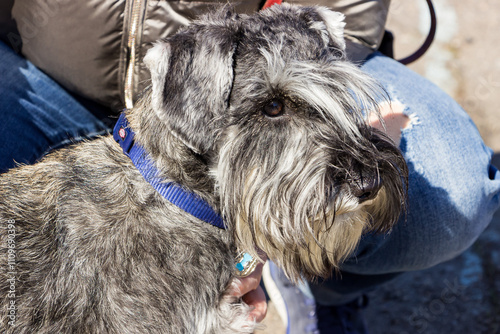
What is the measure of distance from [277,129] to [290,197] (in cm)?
29

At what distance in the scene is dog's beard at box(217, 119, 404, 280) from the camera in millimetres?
1905

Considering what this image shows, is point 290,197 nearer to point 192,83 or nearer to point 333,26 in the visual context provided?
point 192,83

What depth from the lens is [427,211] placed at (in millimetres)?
2744

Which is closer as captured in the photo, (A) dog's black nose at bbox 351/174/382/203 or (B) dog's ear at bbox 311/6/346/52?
(A) dog's black nose at bbox 351/174/382/203

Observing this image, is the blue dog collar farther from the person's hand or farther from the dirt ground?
the dirt ground

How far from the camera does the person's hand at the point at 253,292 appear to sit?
7.74 feet

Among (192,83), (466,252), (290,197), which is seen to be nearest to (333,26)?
(192,83)

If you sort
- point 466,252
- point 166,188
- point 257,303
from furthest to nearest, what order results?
point 466,252 < point 257,303 < point 166,188

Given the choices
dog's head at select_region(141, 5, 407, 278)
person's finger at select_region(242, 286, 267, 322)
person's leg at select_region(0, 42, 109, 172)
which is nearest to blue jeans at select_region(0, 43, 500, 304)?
person's leg at select_region(0, 42, 109, 172)

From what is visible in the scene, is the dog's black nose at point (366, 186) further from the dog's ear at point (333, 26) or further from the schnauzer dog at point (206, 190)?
the dog's ear at point (333, 26)

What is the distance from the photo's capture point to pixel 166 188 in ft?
7.07

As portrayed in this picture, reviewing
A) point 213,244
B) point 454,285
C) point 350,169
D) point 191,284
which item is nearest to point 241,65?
point 350,169

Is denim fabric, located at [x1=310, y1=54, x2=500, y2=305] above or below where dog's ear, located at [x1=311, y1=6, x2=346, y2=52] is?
below

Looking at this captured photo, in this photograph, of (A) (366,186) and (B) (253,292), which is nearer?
(A) (366,186)
